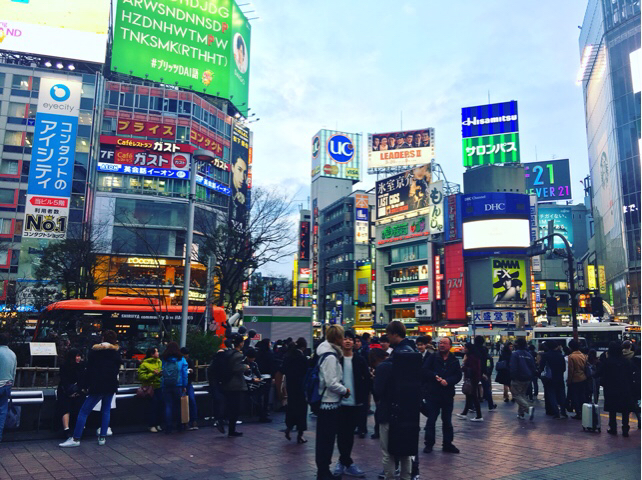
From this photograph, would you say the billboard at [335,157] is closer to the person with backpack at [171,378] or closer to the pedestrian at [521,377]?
the pedestrian at [521,377]

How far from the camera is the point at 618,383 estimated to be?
381 inches

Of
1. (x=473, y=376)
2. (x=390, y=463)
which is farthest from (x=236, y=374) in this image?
(x=473, y=376)

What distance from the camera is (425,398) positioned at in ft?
28.3

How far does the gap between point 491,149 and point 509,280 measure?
794 inches

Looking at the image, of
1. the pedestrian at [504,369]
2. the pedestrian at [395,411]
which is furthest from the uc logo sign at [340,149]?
the pedestrian at [395,411]

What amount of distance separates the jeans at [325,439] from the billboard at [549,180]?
339 ft

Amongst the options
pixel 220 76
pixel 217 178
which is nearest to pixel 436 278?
pixel 217 178

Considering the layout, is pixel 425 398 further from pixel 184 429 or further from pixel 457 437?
pixel 184 429

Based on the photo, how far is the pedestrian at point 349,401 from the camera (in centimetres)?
682

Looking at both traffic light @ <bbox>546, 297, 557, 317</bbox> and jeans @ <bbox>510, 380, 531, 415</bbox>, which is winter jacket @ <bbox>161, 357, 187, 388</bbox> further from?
traffic light @ <bbox>546, 297, 557, 317</bbox>

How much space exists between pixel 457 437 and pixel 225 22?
61.9 meters

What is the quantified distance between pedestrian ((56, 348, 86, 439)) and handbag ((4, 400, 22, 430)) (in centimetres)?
68

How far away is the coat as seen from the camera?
379 inches

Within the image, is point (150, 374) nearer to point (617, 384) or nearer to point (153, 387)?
point (153, 387)
